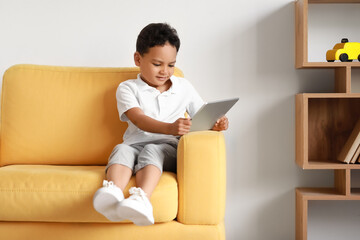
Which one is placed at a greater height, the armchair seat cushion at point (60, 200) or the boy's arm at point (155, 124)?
the boy's arm at point (155, 124)

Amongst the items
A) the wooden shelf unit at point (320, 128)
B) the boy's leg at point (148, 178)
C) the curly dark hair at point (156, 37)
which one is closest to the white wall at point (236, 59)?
the wooden shelf unit at point (320, 128)

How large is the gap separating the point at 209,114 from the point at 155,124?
0.70 ft

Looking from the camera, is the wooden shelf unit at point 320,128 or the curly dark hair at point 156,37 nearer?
the curly dark hair at point 156,37

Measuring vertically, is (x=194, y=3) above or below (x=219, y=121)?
above

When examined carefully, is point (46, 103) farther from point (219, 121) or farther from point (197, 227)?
point (197, 227)

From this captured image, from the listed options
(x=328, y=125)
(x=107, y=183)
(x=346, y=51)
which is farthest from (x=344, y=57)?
(x=107, y=183)

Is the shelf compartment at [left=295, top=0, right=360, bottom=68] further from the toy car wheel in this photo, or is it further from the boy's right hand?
the boy's right hand

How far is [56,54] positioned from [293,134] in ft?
4.17

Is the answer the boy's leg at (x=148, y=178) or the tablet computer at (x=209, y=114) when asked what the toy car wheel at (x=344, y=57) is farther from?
the boy's leg at (x=148, y=178)

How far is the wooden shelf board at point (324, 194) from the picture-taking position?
2.27 m

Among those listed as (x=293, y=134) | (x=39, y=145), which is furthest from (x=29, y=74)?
(x=293, y=134)

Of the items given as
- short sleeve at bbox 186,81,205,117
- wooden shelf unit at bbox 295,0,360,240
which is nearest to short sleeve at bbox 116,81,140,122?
short sleeve at bbox 186,81,205,117

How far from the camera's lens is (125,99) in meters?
2.07

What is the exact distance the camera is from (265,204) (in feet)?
8.40
